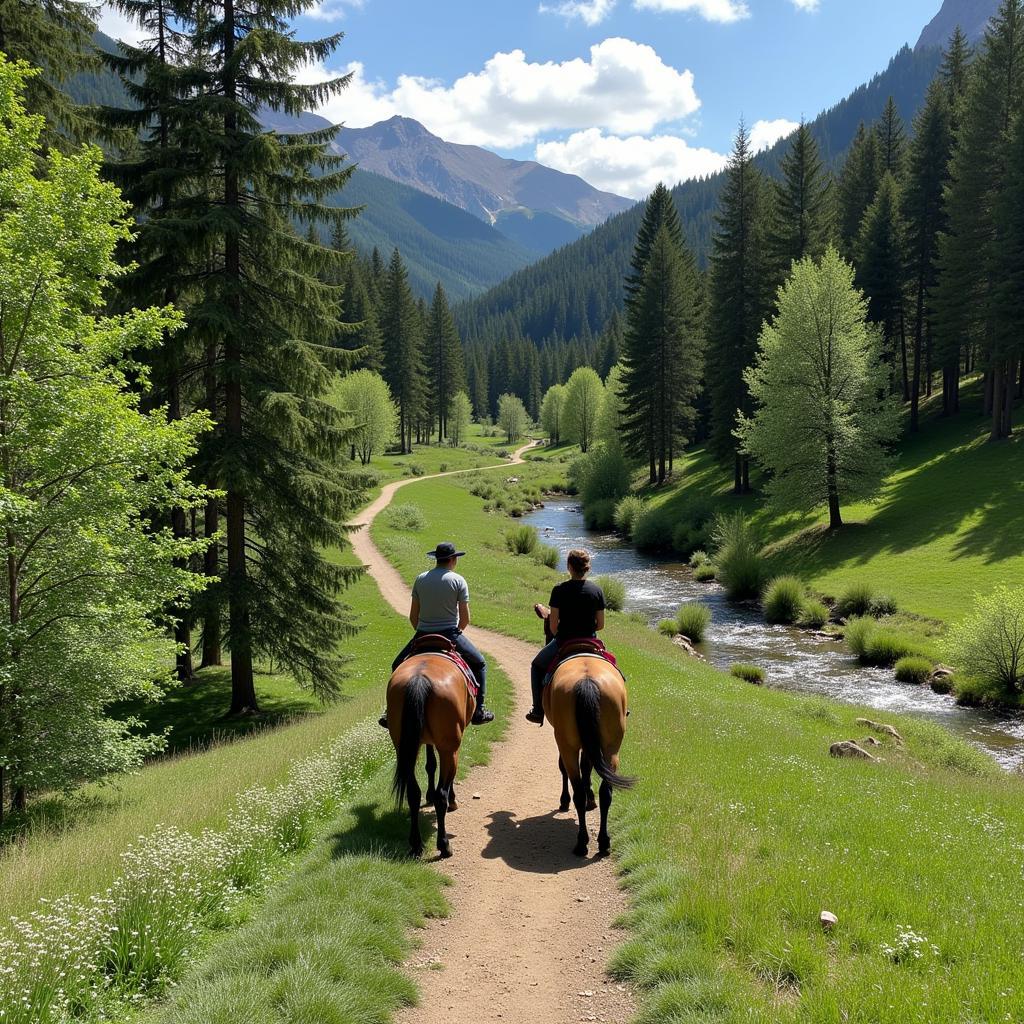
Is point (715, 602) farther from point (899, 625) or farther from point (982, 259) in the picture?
point (982, 259)

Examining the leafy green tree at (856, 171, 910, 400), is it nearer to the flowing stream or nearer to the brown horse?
the flowing stream

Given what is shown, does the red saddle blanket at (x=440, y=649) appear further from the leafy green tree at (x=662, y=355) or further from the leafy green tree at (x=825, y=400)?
the leafy green tree at (x=662, y=355)

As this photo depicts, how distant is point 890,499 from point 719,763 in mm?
33651

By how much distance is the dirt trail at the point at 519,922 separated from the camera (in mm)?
5398

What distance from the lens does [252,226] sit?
15.7 m

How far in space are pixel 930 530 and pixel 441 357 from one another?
3229 inches

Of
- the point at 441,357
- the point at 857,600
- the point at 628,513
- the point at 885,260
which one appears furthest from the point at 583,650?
the point at 441,357

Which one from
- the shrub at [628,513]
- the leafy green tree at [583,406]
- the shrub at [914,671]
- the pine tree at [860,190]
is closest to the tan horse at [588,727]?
the shrub at [914,671]

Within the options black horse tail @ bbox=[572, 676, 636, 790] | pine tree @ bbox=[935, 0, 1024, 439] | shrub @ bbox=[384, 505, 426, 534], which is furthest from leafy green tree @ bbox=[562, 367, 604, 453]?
black horse tail @ bbox=[572, 676, 636, 790]

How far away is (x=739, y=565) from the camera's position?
33.4 meters

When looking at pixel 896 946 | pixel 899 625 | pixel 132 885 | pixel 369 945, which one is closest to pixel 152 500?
pixel 132 885

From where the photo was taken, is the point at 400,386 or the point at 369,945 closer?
the point at 369,945

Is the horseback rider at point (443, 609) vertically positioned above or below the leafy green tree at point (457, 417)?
below

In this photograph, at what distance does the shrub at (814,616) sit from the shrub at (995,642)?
8196mm
